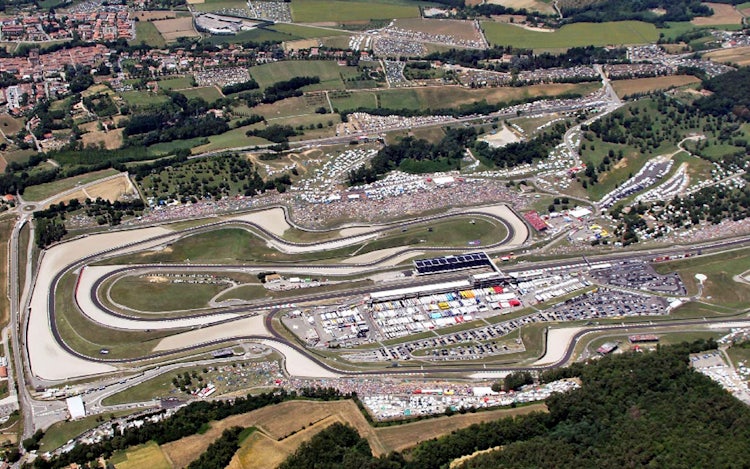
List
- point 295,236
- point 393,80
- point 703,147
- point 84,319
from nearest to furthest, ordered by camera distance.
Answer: point 84,319
point 295,236
point 703,147
point 393,80

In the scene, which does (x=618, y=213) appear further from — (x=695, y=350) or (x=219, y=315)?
(x=219, y=315)

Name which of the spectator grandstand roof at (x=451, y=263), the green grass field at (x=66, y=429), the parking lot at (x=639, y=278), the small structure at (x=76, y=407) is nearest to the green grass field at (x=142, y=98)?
the spectator grandstand roof at (x=451, y=263)

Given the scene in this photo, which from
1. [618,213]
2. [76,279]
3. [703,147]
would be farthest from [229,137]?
[703,147]

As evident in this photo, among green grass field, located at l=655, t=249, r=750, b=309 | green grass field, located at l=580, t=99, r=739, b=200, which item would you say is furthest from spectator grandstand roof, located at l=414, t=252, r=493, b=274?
green grass field, located at l=580, t=99, r=739, b=200

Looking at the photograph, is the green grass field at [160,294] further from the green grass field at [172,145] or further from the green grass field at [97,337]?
the green grass field at [172,145]

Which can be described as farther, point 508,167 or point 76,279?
point 508,167

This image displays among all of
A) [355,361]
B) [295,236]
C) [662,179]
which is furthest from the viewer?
[662,179]

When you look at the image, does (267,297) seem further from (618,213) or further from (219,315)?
(618,213)
